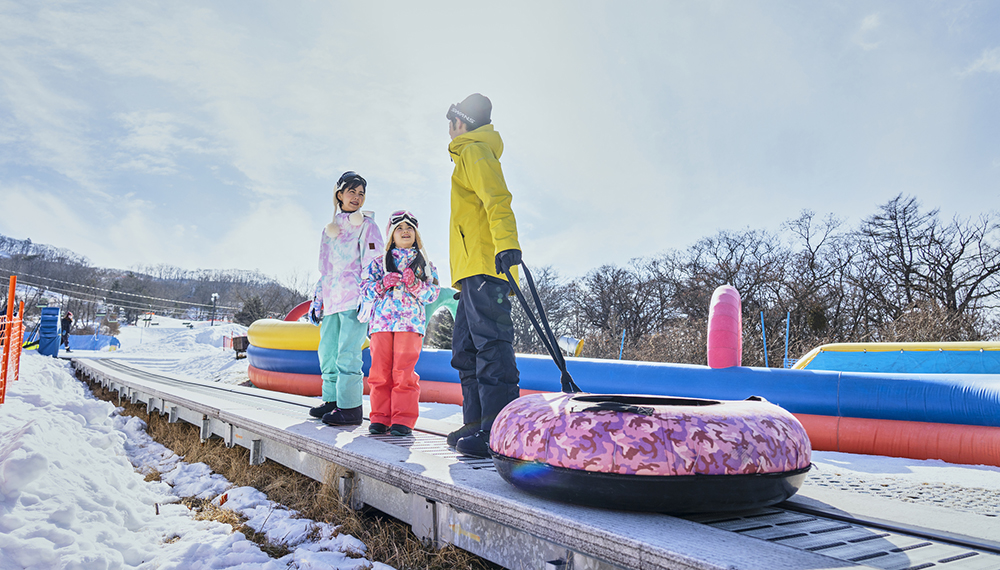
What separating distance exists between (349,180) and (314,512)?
2.46 m

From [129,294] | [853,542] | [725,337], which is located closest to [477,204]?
[853,542]

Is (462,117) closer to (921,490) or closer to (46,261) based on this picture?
Answer: (921,490)

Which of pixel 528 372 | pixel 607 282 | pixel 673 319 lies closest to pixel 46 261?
pixel 607 282

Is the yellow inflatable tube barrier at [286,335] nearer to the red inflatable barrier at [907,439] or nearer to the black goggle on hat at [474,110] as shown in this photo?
the black goggle on hat at [474,110]

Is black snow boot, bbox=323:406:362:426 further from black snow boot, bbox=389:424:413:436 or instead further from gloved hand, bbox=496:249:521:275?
gloved hand, bbox=496:249:521:275

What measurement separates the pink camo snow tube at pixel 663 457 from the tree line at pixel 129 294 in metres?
40.0

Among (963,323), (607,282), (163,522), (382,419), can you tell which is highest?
(607,282)

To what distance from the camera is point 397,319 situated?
11.0 feet

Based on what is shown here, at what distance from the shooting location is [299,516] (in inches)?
99.4

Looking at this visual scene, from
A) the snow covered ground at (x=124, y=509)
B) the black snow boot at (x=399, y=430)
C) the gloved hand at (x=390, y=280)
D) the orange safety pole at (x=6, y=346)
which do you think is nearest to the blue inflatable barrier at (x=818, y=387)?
the snow covered ground at (x=124, y=509)

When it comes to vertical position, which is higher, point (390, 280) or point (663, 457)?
point (390, 280)

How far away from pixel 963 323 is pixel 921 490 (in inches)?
650

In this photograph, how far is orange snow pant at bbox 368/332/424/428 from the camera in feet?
10.8

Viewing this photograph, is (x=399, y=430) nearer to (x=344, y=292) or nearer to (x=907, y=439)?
(x=344, y=292)
